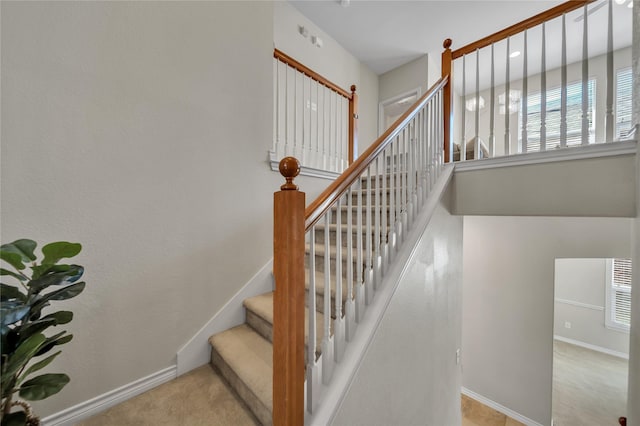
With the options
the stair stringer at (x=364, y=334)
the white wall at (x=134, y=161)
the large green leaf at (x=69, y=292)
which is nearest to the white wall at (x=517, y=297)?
the stair stringer at (x=364, y=334)

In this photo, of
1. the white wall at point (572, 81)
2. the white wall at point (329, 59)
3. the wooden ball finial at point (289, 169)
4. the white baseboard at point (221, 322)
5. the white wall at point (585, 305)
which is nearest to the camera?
the wooden ball finial at point (289, 169)

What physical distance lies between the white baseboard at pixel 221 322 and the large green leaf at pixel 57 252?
106cm

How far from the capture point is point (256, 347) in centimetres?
155

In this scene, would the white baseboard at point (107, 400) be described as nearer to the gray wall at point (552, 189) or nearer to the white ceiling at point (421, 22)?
the gray wall at point (552, 189)

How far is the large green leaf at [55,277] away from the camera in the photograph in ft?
2.47

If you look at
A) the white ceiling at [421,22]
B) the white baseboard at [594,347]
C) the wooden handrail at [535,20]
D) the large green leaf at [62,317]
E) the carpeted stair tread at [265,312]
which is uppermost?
the white ceiling at [421,22]

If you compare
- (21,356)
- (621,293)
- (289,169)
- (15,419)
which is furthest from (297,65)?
(621,293)

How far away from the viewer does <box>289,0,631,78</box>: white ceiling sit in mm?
3197

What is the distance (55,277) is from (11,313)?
A: 0.44 feet

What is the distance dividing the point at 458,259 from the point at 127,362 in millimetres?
2501

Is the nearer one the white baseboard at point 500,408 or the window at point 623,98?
the white baseboard at point 500,408

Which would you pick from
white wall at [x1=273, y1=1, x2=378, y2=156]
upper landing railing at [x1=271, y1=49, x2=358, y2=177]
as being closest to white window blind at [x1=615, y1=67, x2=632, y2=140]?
white wall at [x1=273, y1=1, x2=378, y2=156]

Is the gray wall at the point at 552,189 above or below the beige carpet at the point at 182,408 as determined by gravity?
above

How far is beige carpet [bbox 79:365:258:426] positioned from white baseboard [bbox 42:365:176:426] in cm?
3
